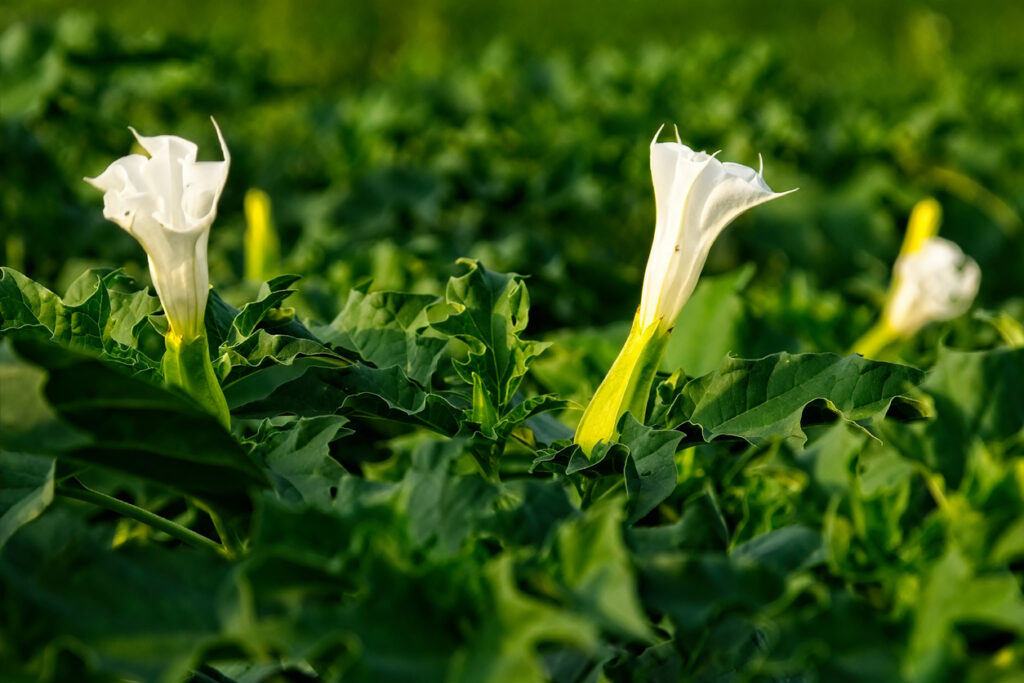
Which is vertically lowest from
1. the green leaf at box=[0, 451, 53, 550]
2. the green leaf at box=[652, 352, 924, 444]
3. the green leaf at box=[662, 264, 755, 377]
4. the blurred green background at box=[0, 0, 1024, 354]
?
the blurred green background at box=[0, 0, 1024, 354]

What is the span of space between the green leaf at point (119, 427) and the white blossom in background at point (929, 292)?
142 centimetres

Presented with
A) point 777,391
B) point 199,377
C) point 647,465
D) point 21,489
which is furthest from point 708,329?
point 21,489

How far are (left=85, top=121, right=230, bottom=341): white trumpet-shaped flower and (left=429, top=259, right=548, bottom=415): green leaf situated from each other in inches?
7.7

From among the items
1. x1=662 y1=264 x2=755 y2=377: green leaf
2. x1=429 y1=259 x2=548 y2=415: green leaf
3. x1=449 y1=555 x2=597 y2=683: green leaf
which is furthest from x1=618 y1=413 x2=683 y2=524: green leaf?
x1=662 y1=264 x2=755 y2=377: green leaf

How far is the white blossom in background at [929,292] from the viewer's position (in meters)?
1.97

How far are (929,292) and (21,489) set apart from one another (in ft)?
5.09

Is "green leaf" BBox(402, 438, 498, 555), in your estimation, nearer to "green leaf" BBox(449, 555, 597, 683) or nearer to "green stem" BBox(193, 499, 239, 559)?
"green leaf" BBox(449, 555, 597, 683)

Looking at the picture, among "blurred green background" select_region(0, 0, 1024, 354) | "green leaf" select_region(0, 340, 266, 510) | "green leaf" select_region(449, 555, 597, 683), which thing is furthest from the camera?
"blurred green background" select_region(0, 0, 1024, 354)

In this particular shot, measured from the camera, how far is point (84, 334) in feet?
3.13

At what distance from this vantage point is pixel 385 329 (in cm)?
109

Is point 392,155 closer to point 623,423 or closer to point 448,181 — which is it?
point 448,181

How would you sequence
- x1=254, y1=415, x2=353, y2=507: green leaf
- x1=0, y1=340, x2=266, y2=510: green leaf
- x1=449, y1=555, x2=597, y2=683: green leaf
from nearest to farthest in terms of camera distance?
x1=449, y1=555, x2=597, y2=683: green leaf < x1=0, y1=340, x2=266, y2=510: green leaf < x1=254, y1=415, x2=353, y2=507: green leaf

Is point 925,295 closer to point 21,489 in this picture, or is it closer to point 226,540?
point 226,540

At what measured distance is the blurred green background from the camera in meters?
2.23
